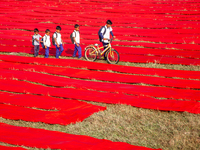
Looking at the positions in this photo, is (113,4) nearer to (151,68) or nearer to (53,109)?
(151,68)

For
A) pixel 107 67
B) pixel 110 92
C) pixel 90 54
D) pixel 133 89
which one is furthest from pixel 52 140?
pixel 90 54

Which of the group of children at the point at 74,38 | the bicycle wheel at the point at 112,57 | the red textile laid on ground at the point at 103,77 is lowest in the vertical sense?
the red textile laid on ground at the point at 103,77

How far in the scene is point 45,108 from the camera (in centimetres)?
638

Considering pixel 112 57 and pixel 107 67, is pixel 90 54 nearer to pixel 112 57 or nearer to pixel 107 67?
pixel 112 57

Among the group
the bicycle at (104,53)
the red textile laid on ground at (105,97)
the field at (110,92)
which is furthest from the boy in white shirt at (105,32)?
the red textile laid on ground at (105,97)

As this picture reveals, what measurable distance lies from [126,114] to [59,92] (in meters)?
2.33

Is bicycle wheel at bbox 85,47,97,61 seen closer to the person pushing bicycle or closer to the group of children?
the group of children

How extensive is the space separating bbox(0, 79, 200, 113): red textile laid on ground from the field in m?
0.02

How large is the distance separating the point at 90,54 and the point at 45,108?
4696 millimetres

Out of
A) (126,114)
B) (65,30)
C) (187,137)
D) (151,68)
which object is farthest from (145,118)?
(65,30)

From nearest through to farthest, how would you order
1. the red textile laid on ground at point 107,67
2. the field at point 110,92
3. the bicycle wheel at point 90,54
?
the field at point 110,92
the red textile laid on ground at point 107,67
the bicycle wheel at point 90,54

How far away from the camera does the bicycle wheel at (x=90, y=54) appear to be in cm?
1063

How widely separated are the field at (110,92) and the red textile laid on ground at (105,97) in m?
0.02

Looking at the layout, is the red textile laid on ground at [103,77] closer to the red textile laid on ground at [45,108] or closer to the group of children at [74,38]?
the red textile laid on ground at [45,108]
